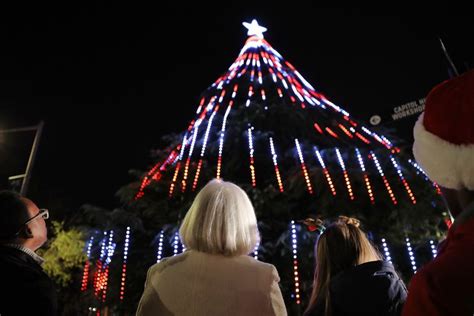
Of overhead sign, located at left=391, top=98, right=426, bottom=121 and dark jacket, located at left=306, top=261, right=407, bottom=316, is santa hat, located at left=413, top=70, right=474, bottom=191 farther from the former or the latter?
overhead sign, located at left=391, top=98, right=426, bottom=121

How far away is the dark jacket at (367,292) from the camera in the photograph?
2299mm

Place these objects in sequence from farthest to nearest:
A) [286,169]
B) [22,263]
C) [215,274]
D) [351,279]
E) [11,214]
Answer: [286,169] < [11,214] < [351,279] < [22,263] < [215,274]

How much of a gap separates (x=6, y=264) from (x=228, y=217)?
1289mm

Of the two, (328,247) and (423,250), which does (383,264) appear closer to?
(328,247)

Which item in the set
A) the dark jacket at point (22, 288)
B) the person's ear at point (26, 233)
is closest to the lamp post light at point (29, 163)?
the person's ear at point (26, 233)

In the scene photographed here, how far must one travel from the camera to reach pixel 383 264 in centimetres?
246

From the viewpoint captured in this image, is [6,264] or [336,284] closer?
[6,264]

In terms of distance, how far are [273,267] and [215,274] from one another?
0.32 meters

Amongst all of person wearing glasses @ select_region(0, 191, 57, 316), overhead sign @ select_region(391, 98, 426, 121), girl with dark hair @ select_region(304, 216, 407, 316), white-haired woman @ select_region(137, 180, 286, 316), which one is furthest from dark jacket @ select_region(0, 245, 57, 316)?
overhead sign @ select_region(391, 98, 426, 121)

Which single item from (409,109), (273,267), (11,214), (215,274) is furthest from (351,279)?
(409,109)

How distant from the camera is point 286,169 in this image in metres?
7.59

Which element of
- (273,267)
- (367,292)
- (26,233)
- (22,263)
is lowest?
(367,292)

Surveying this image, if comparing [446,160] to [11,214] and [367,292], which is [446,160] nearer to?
[367,292]

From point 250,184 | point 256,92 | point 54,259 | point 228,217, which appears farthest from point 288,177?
point 54,259
